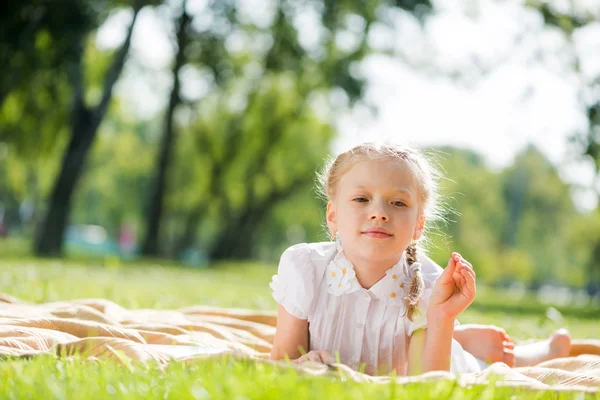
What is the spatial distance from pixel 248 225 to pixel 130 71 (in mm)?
8611

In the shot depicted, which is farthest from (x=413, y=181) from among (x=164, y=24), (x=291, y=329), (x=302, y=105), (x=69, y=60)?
(x=302, y=105)

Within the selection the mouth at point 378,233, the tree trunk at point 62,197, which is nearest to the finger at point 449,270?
the mouth at point 378,233

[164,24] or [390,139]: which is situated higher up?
[164,24]

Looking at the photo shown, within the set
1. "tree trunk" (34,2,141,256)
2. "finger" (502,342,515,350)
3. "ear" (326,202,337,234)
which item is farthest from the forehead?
"tree trunk" (34,2,141,256)

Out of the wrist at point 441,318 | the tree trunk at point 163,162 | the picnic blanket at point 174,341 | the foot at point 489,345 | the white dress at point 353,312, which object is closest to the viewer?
the picnic blanket at point 174,341

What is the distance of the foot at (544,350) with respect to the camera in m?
4.51

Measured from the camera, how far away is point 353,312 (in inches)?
140

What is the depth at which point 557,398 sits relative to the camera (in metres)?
2.54

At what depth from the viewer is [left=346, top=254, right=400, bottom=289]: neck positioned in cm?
353

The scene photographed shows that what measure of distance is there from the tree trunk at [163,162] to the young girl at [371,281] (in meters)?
19.7

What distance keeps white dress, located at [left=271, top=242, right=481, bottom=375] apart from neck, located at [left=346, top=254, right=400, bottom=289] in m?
0.03

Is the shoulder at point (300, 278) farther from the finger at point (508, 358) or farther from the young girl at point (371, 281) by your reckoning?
the finger at point (508, 358)

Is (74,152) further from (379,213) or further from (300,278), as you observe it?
(379,213)

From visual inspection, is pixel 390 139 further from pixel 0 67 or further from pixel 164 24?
pixel 164 24
